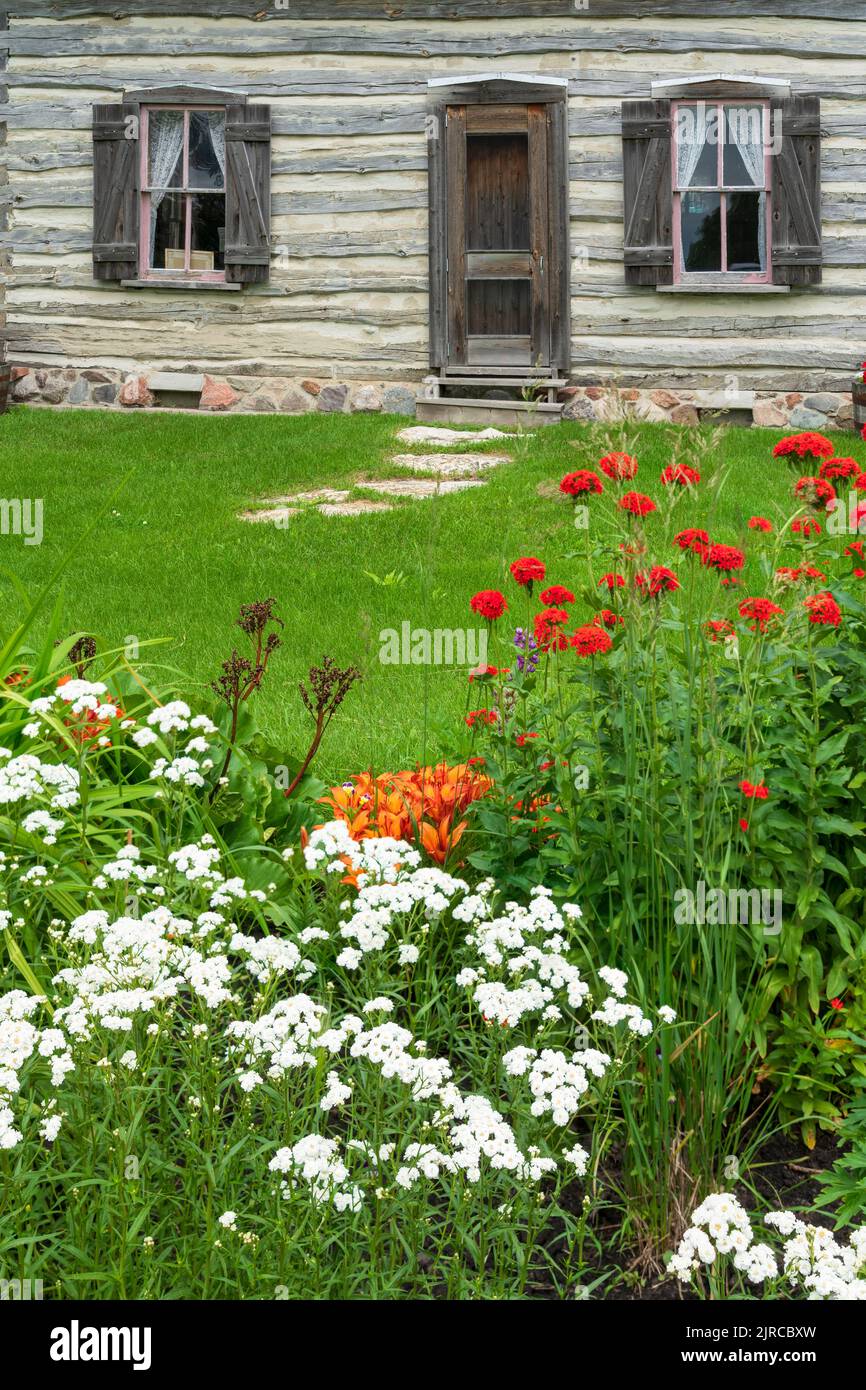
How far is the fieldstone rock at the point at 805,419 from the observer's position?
1277 centimetres

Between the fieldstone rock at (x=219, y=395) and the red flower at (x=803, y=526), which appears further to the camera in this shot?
the fieldstone rock at (x=219, y=395)

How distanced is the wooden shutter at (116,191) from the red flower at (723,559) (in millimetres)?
11305

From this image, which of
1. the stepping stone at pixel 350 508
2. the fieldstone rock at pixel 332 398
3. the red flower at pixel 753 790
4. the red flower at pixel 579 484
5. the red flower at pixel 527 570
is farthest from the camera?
the fieldstone rock at pixel 332 398

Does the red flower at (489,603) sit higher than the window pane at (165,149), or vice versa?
the window pane at (165,149)

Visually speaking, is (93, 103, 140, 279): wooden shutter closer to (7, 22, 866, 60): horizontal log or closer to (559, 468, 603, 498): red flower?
(7, 22, 866, 60): horizontal log

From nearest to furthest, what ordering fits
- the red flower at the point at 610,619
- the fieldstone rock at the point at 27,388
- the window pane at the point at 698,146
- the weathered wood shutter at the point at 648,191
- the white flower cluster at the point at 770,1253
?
the white flower cluster at the point at 770,1253
the red flower at the point at 610,619
the weathered wood shutter at the point at 648,191
the window pane at the point at 698,146
the fieldstone rock at the point at 27,388

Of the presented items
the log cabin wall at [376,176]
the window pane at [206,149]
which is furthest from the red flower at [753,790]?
the window pane at [206,149]

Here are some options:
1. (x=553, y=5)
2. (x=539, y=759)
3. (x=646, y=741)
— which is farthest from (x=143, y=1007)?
(x=553, y=5)

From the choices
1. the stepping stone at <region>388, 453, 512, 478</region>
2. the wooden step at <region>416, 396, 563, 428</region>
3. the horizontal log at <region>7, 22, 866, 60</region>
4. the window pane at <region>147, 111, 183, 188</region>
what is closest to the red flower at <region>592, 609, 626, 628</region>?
the stepping stone at <region>388, 453, 512, 478</region>

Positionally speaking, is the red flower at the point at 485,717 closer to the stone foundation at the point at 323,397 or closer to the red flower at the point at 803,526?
the red flower at the point at 803,526

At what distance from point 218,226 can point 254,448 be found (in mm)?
3103

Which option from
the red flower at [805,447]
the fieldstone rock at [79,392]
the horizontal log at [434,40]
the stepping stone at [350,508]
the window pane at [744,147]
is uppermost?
the horizontal log at [434,40]

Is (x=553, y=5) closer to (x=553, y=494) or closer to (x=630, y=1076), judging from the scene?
(x=553, y=494)

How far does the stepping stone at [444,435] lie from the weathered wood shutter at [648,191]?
2.10 metres
